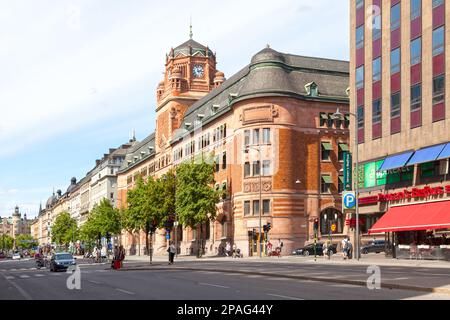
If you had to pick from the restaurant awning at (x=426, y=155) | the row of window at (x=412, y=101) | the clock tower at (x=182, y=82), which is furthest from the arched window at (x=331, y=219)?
the clock tower at (x=182, y=82)

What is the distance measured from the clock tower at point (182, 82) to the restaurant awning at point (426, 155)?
61.1m

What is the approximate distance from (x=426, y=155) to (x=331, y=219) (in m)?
30.6

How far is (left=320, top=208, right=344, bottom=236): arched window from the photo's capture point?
3034 inches

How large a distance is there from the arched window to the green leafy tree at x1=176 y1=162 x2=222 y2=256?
478 inches

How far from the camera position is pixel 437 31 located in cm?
4884

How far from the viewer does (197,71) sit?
111000mm

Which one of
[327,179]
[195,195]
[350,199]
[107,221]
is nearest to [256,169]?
[195,195]

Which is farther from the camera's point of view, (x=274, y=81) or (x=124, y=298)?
(x=274, y=81)

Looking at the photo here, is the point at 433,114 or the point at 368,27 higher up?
the point at 368,27

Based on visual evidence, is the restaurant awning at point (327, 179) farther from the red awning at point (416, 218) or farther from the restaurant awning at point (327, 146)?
the red awning at point (416, 218)

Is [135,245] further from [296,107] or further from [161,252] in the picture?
[296,107]

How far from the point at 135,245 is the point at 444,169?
300ft

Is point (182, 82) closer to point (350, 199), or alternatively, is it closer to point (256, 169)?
point (256, 169)

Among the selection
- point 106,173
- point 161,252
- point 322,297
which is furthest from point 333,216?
point 106,173
